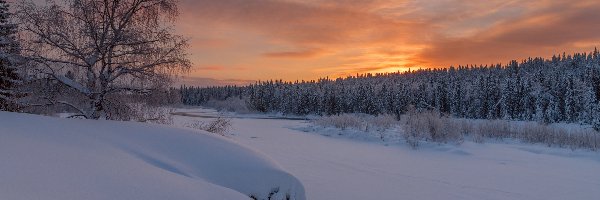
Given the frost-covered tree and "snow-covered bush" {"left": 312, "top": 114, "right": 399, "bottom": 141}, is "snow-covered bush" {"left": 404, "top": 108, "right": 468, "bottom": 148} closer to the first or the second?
"snow-covered bush" {"left": 312, "top": 114, "right": 399, "bottom": 141}

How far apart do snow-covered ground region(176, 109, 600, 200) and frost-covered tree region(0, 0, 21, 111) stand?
522 centimetres

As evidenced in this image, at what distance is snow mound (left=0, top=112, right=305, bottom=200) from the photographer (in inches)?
140

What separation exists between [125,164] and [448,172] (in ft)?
39.4

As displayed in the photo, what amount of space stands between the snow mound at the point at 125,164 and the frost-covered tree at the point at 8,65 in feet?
13.8

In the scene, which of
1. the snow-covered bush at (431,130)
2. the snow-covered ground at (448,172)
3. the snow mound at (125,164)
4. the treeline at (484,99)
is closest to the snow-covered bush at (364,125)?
the snow-covered bush at (431,130)

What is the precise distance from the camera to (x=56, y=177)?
3609 millimetres

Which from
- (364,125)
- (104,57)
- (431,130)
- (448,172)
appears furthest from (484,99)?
(104,57)

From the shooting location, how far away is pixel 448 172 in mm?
14258

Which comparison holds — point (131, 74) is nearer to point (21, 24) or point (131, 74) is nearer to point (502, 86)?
point (21, 24)

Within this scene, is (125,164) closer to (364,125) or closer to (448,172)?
(448,172)

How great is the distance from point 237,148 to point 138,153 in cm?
143

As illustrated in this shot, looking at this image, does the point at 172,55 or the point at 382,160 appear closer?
the point at 172,55

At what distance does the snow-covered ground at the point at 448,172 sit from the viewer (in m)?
10.6

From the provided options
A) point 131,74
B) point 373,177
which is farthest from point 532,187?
point 131,74
